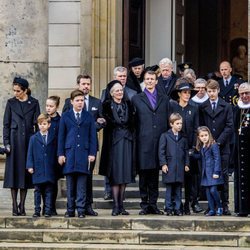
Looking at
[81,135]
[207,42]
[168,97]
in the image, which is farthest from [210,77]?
[207,42]

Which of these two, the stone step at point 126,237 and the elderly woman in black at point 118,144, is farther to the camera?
the elderly woman in black at point 118,144

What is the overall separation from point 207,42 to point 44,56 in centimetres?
766

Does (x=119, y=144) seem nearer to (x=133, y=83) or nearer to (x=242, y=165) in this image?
(x=133, y=83)

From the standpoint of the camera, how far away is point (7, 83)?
2006 centimetres

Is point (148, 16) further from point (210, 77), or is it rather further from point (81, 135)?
point (81, 135)

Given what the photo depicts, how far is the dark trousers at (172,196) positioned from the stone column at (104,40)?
452 centimetres

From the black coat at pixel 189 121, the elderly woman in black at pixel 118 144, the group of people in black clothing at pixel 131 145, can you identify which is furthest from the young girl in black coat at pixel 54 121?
the black coat at pixel 189 121

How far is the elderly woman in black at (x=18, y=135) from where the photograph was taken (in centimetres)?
1902

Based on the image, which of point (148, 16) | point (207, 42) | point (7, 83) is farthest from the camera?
point (207, 42)

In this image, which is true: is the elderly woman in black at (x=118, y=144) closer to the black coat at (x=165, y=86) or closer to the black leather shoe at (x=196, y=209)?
the black leather shoe at (x=196, y=209)

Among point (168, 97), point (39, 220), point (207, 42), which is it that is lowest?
point (39, 220)

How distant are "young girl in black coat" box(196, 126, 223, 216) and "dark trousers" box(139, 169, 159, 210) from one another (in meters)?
0.66

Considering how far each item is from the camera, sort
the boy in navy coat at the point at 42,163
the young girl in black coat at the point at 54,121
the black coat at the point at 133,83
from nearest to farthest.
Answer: the boy in navy coat at the point at 42,163
the young girl in black coat at the point at 54,121
the black coat at the point at 133,83

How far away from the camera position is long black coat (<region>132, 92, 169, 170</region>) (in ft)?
62.1
